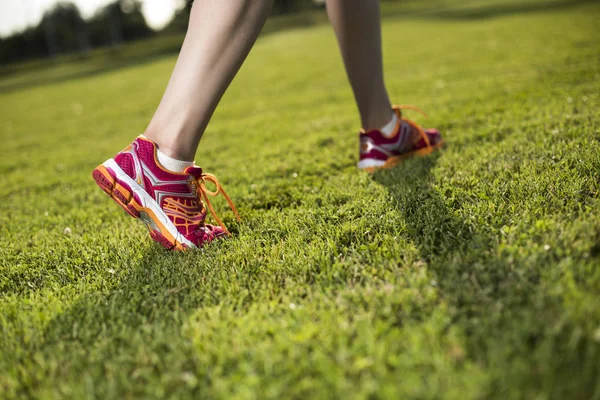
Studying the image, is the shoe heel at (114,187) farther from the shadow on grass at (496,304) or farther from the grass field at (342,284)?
the shadow on grass at (496,304)

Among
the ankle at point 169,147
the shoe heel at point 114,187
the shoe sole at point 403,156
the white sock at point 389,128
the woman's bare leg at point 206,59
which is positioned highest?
the woman's bare leg at point 206,59

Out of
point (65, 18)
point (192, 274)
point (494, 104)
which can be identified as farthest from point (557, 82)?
point (65, 18)

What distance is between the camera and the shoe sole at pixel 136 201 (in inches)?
69.2

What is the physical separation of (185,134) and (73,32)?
77.0 meters

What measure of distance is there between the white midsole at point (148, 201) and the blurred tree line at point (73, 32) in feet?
215

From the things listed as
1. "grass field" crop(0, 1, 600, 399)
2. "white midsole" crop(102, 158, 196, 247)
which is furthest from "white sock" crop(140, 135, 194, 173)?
"grass field" crop(0, 1, 600, 399)

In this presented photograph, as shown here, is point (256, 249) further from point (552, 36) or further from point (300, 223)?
point (552, 36)

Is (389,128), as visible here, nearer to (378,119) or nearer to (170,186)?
(378,119)

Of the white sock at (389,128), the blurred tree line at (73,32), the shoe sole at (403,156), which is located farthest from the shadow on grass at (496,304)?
the blurred tree line at (73,32)

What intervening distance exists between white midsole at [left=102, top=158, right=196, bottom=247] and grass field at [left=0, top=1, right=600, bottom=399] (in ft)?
0.31

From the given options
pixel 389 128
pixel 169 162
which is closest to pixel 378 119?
pixel 389 128

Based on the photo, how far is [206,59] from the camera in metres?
1.64

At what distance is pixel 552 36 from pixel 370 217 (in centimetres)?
815

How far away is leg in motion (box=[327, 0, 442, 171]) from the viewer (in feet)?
7.59
